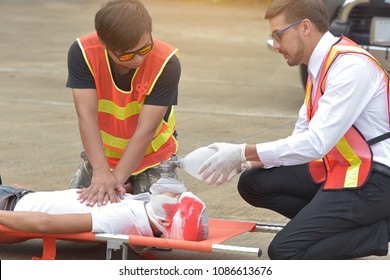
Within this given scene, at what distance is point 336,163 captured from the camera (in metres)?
4.88

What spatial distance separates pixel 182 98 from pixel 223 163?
5564mm

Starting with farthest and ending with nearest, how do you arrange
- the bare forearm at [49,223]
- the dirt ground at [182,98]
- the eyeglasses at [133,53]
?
the dirt ground at [182,98] < the eyeglasses at [133,53] < the bare forearm at [49,223]

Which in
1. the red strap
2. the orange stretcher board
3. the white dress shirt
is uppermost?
the white dress shirt

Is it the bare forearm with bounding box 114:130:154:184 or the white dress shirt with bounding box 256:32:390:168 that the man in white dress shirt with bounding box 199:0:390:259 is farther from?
the bare forearm with bounding box 114:130:154:184

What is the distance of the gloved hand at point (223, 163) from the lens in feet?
15.8

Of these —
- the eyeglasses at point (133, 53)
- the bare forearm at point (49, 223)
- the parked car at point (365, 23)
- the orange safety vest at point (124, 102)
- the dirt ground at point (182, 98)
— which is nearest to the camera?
the bare forearm at point (49, 223)

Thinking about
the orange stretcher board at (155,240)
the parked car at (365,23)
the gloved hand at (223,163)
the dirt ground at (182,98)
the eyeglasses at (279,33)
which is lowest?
the dirt ground at (182,98)

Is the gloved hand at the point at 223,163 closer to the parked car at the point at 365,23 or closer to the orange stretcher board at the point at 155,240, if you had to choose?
the orange stretcher board at the point at 155,240

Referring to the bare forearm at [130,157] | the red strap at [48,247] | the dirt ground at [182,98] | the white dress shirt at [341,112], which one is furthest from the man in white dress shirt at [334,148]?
the red strap at [48,247]

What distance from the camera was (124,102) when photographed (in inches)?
216

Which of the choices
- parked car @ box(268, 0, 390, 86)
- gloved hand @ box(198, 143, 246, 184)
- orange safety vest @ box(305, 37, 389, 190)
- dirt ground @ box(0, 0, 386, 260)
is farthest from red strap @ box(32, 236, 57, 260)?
parked car @ box(268, 0, 390, 86)

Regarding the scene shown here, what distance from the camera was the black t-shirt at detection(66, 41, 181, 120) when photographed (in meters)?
5.38

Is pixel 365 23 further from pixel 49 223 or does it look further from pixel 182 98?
pixel 49 223

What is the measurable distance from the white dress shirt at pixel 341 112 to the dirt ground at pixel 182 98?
81 cm
